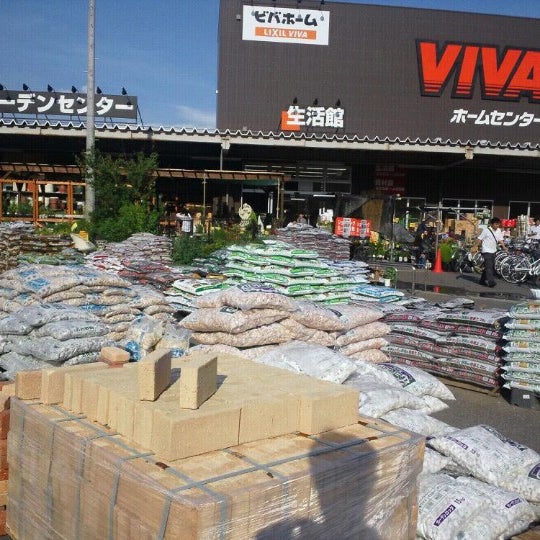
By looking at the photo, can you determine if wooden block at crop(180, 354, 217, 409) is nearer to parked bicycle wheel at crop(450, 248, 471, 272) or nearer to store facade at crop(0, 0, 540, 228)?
parked bicycle wheel at crop(450, 248, 471, 272)

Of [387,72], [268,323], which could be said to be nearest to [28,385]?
[268,323]

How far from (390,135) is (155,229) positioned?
11917 mm

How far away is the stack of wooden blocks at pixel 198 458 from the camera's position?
8.79 ft

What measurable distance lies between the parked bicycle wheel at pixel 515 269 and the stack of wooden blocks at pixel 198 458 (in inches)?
590

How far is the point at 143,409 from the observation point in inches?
118

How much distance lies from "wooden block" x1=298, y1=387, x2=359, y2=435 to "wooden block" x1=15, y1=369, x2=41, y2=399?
169cm

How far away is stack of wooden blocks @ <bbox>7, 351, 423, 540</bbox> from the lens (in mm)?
2678

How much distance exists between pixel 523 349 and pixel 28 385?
17.4 ft

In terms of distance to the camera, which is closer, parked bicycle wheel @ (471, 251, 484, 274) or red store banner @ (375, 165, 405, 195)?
parked bicycle wheel @ (471, 251, 484, 274)

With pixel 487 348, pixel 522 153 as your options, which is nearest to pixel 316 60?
pixel 522 153

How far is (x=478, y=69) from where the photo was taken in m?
25.4

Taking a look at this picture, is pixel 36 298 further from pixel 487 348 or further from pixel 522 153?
pixel 522 153

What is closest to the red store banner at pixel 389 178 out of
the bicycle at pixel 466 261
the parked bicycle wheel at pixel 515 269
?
the bicycle at pixel 466 261

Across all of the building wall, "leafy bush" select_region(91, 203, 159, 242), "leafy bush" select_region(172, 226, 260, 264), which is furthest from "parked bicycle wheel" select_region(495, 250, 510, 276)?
"leafy bush" select_region(91, 203, 159, 242)
